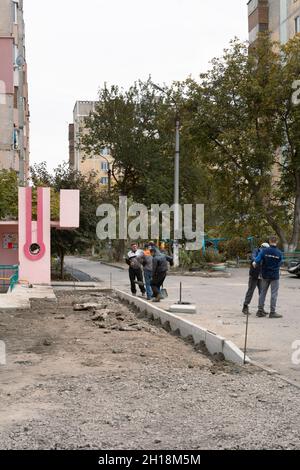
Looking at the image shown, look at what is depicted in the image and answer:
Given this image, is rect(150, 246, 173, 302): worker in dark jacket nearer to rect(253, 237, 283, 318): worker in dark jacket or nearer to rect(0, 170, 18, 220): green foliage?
rect(253, 237, 283, 318): worker in dark jacket

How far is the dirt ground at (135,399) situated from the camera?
5707 millimetres

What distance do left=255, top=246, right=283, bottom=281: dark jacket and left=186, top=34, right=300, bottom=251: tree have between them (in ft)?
85.2

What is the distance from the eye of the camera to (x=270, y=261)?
49.0 ft

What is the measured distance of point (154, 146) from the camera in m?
48.9

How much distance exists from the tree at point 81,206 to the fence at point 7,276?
451 cm

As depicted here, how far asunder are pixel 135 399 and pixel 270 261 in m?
8.36

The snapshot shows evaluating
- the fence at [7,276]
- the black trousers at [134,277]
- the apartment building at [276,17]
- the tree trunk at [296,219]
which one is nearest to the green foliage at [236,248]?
the tree trunk at [296,219]

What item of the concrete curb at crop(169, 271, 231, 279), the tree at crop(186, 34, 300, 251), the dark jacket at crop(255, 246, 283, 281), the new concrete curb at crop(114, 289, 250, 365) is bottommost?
the concrete curb at crop(169, 271, 231, 279)

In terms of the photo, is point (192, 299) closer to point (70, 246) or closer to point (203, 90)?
point (70, 246)

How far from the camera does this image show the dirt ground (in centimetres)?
571

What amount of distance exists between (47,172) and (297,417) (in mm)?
28250

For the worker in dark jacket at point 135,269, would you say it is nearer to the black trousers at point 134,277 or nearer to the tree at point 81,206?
the black trousers at point 134,277

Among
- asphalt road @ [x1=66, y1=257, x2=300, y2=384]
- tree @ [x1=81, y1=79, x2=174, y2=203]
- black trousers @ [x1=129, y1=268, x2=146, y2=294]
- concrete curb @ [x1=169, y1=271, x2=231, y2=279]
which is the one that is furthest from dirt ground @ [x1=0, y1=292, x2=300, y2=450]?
tree @ [x1=81, y1=79, x2=174, y2=203]
